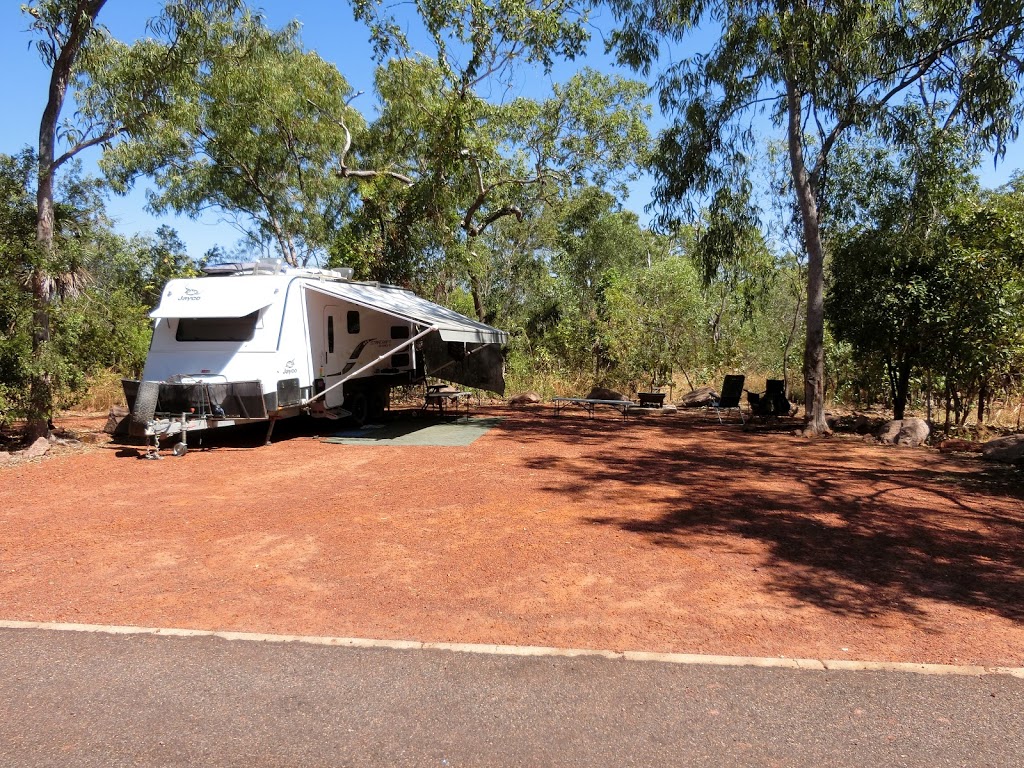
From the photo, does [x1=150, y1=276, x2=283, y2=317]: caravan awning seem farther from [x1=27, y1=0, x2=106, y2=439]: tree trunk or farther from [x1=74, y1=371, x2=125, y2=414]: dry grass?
[x1=74, y1=371, x2=125, y2=414]: dry grass

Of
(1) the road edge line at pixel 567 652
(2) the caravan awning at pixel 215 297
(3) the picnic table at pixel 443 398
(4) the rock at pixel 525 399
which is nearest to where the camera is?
(1) the road edge line at pixel 567 652

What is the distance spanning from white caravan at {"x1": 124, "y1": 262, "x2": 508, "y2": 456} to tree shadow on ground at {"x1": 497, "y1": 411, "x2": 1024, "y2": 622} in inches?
155

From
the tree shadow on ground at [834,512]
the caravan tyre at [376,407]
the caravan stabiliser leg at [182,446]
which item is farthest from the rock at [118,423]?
the tree shadow on ground at [834,512]

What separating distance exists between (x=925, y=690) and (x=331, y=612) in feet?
10.7

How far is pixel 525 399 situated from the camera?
59.9 ft

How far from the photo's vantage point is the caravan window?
412 inches

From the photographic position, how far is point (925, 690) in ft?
11.0

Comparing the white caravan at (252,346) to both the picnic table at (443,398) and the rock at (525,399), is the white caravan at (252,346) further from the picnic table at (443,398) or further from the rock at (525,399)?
the rock at (525,399)

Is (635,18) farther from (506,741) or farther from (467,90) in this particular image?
(506,741)

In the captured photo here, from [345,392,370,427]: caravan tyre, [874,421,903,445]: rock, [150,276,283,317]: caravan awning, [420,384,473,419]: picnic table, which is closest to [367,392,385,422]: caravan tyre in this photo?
[345,392,370,427]: caravan tyre

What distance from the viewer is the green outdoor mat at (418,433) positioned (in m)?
11.4

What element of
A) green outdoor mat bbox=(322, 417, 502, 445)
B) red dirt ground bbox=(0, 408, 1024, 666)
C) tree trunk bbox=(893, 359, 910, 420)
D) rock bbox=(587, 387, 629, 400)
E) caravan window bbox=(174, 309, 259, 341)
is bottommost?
red dirt ground bbox=(0, 408, 1024, 666)

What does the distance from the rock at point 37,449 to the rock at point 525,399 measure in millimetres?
10365

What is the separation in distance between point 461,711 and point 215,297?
29.0ft
